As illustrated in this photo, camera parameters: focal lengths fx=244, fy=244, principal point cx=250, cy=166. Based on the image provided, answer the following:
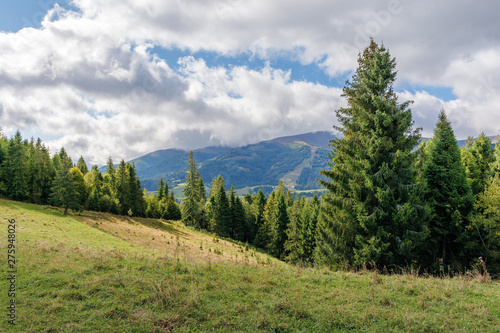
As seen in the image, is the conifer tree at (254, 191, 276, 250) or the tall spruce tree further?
the conifer tree at (254, 191, 276, 250)

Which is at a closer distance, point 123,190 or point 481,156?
point 481,156

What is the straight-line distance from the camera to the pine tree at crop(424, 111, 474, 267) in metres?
18.0

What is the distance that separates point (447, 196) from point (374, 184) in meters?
8.21

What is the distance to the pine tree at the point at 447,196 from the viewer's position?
1800 centimetres

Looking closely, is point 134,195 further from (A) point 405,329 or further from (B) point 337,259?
(A) point 405,329

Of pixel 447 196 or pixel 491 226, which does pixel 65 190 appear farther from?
pixel 491 226

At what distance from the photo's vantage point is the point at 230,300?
25.2 feet

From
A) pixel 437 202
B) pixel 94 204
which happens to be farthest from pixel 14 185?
pixel 437 202

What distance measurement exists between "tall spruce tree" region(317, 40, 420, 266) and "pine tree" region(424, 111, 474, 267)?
4780 mm

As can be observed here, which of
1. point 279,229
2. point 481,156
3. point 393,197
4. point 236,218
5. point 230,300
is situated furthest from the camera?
point 236,218

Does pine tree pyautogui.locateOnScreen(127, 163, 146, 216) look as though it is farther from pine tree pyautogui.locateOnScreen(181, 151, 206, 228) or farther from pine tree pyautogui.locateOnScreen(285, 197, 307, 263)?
pine tree pyautogui.locateOnScreen(285, 197, 307, 263)

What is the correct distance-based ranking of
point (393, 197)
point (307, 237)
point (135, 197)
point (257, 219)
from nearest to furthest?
1. point (393, 197)
2. point (307, 237)
3. point (135, 197)
4. point (257, 219)

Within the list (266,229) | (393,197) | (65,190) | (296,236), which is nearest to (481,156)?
(393,197)

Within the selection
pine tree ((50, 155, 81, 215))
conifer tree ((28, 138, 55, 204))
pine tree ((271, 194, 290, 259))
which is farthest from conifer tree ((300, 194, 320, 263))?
conifer tree ((28, 138, 55, 204))
